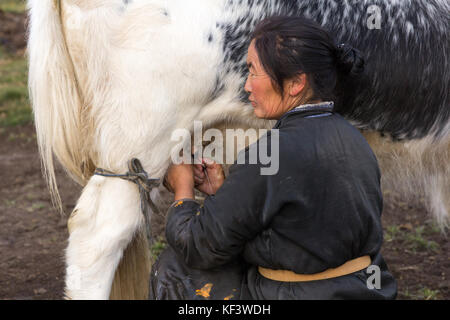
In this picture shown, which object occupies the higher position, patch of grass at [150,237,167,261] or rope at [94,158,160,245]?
rope at [94,158,160,245]

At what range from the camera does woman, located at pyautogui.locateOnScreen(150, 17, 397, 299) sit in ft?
5.41

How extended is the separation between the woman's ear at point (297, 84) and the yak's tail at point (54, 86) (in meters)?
0.88

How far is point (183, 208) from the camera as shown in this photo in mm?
1867

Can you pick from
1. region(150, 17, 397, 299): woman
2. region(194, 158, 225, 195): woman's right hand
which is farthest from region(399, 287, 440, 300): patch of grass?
region(194, 158, 225, 195): woman's right hand

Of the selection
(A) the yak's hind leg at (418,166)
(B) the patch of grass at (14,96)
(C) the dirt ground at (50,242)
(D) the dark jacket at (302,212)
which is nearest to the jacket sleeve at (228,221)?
(D) the dark jacket at (302,212)

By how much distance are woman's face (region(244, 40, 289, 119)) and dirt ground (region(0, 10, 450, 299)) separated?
1901 mm

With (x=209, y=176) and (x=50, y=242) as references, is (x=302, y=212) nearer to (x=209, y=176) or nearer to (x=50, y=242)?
(x=209, y=176)

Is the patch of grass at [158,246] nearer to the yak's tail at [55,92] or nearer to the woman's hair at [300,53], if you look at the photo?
the yak's tail at [55,92]

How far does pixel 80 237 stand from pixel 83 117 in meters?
0.46

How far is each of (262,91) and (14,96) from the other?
5.88 m

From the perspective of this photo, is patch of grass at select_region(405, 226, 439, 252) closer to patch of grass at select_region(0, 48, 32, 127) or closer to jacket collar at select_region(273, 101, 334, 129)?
jacket collar at select_region(273, 101, 334, 129)

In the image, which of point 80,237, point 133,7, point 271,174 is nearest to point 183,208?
point 271,174

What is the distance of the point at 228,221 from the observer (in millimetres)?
1666

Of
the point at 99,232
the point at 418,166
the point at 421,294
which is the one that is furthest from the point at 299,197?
the point at 421,294
